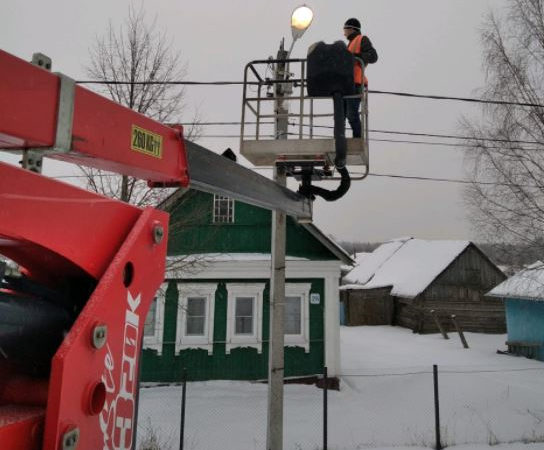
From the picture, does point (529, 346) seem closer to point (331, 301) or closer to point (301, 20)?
point (331, 301)

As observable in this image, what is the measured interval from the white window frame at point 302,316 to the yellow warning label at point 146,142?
1238 cm

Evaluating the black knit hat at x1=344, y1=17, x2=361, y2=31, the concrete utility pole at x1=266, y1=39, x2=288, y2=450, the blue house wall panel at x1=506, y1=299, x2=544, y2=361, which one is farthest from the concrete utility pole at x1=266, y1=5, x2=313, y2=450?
the blue house wall panel at x1=506, y1=299, x2=544, y2=361

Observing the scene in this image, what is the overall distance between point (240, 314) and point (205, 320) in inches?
47.2

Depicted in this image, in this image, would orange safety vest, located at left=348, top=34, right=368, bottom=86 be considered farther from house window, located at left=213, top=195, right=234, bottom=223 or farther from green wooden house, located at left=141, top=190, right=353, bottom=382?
house window, located at left=213, top=195, right=234, bottom=223

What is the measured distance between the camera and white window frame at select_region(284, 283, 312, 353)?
46.1ft

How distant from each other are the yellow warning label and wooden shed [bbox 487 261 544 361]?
22.5 metres

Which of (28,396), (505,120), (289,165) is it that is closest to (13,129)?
(28,396)

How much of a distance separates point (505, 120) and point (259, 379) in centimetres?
1162

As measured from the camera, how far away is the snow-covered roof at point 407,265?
1184 inches

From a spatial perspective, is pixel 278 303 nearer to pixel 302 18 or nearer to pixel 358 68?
pixel 358 68

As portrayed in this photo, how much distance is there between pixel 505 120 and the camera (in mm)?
13398

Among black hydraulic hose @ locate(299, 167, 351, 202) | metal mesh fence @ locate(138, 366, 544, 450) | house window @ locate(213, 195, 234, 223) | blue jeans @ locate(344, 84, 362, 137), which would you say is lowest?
metal mesh fence @ locate(138, 366, 544, 450)

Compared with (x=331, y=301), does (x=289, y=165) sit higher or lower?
higher

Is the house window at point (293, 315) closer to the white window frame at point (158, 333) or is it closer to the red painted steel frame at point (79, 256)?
the white window frame at point (158, 333)
